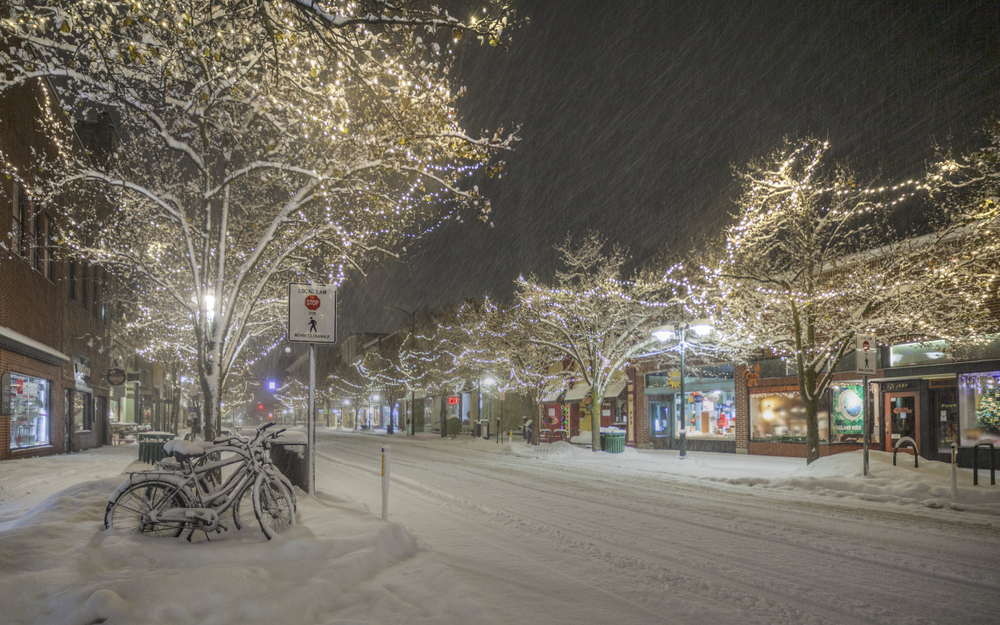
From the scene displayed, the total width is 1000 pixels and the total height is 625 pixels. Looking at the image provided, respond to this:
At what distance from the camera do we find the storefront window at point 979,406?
18766mm

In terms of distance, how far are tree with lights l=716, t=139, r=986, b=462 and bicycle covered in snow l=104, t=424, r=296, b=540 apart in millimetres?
14309

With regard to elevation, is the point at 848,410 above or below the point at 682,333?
below

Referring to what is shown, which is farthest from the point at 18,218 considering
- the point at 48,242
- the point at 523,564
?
the point at 523,564

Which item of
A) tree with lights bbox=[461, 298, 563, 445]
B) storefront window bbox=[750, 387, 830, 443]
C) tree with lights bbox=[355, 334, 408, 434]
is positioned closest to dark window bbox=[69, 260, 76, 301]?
tree with lights bbox=[461, 298, 563, 445]

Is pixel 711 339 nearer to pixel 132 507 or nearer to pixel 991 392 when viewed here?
pixel 991 392

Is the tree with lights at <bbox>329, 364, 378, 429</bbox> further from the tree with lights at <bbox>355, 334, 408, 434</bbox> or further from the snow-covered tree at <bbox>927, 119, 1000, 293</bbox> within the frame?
the snow-covered tree at <bbox>927, 119, 1000, 293</bbox>

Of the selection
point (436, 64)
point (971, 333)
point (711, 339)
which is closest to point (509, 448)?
point (711, 339)

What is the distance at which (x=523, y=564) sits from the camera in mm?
6727

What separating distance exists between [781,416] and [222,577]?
2479 cm

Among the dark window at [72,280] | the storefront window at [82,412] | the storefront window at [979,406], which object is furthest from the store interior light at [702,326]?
the storefront window at [82,412]

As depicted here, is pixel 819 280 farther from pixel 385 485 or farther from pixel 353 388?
pixel 353 388

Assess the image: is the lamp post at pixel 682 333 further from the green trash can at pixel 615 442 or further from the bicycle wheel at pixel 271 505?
the bicycle wheel at pixel 271 505

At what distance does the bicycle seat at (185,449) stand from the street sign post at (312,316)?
2.43m

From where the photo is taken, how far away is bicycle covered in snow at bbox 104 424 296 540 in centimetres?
657
